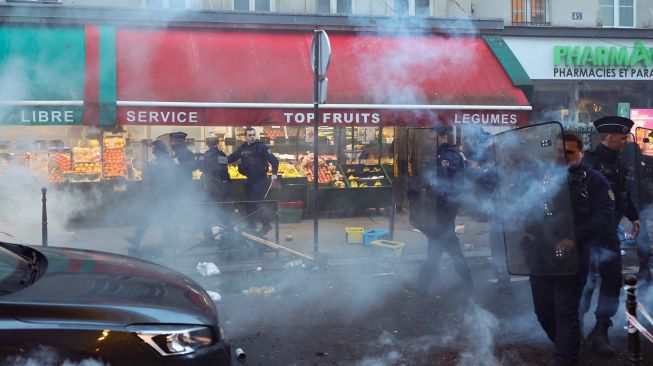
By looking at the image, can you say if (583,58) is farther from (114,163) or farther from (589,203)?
(589,203)

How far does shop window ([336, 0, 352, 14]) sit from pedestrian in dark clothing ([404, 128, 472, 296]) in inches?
240

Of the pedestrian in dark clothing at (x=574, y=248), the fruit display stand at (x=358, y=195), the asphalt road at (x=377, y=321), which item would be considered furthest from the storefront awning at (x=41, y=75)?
the pedestrian in dark clothing at (x=574, y=248)

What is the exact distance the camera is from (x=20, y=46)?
9.61m

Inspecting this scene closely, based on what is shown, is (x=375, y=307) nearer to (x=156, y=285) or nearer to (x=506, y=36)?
(x=156, y=285)

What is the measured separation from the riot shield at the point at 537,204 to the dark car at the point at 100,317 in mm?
2131

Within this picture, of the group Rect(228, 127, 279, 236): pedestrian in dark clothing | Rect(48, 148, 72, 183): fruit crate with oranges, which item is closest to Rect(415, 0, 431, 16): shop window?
Rect(228, 127, 279, 236): pedestrian in dark clothing

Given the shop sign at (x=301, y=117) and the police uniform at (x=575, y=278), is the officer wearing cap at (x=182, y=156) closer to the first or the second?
the shop sign at (x=301, y=117)

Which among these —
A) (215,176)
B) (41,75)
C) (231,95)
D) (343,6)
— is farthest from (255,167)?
(343,6)

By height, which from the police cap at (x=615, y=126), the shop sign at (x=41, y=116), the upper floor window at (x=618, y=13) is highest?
the upper floor window at (x=618, y=13)

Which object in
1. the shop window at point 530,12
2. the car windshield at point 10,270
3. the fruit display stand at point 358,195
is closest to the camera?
the car windshield at point 10,270

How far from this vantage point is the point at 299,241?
9.45 metres

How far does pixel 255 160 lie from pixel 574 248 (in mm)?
6086

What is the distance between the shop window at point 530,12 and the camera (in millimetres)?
12891

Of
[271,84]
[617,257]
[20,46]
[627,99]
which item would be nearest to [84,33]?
[20,46]
